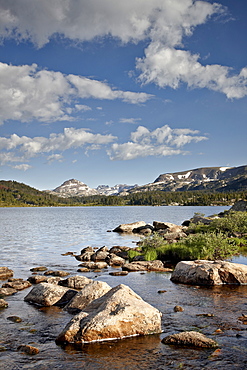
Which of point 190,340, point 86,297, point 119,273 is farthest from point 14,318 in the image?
point 119,273

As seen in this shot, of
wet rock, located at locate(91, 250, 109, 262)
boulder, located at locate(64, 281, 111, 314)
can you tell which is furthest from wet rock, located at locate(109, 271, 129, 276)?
boulder, located at locate(64, 281, 111, 314)

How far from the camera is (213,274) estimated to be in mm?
21875

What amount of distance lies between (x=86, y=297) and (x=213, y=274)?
9.97 meters

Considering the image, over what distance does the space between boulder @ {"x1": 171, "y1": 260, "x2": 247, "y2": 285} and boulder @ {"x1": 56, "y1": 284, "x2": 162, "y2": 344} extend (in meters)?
9.11

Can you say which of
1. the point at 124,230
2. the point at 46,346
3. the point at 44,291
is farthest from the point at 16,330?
the point at 124,230

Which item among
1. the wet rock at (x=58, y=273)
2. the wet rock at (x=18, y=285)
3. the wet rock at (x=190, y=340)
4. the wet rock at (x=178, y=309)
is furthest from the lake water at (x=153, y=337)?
the wet rock at (x=58, y=273)

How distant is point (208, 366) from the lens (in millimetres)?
10633

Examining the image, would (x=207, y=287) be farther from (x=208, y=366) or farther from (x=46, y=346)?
(x=46, y=346)

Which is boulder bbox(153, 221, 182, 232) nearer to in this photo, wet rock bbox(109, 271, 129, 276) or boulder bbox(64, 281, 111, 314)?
wet rock bbox(109, 271, 129, 276)

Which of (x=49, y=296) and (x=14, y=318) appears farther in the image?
(x=49, y=296)

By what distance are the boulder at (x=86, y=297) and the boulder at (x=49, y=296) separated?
1.38 metres

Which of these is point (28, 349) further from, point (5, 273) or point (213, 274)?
point (5, 273)

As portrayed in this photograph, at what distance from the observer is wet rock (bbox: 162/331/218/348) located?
12141 millimetres

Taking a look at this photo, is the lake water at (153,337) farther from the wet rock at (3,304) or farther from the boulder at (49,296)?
the boulder at (49,296)
